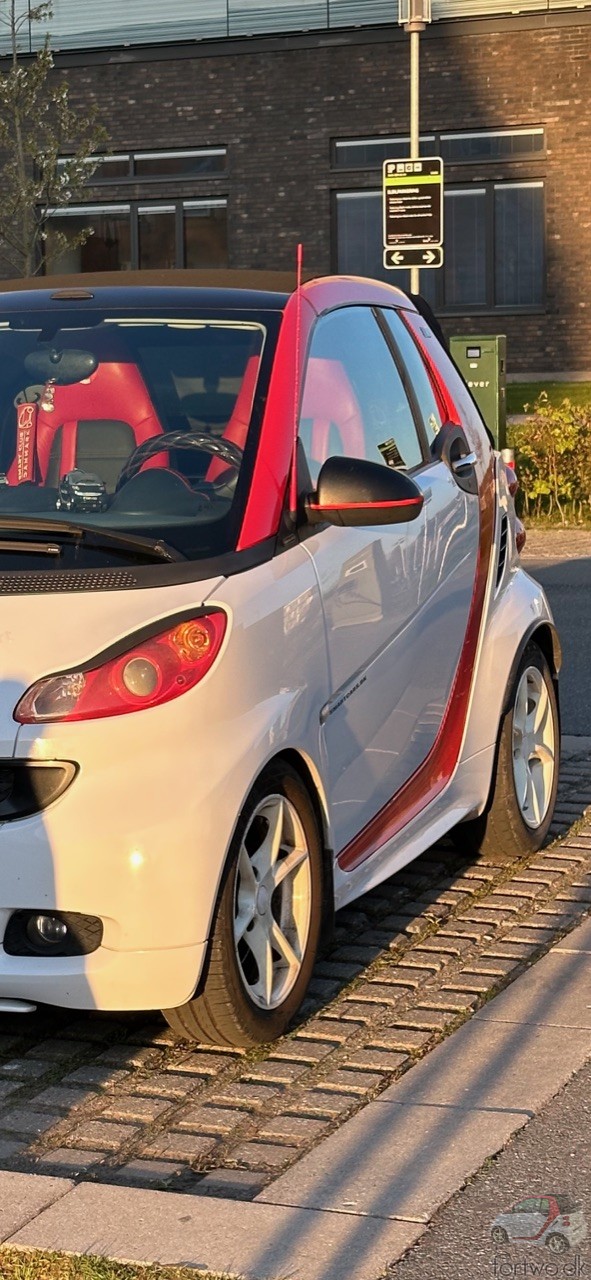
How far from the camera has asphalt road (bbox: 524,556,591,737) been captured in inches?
338

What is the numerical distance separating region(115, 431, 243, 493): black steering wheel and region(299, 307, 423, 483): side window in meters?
0.20

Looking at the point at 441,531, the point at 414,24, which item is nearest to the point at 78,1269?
the point at 441,531

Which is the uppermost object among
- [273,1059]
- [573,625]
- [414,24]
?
[414,24]

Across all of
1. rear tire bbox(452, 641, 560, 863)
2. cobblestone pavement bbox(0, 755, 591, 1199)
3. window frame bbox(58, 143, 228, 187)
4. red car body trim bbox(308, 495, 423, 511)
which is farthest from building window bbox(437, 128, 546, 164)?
red car body trim bbox(308, 495, 423, 511)

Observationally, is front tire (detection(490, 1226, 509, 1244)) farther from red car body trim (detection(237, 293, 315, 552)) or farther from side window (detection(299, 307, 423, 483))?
side window (detection(299, 307, 423, 483))

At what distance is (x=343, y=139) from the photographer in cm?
3023

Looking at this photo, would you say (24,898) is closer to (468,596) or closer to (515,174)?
(468,596)

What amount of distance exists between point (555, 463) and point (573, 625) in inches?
202

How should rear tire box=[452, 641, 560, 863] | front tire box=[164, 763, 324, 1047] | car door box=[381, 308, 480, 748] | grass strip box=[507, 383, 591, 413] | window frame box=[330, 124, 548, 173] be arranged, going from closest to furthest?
front tire box=[164, 763, 324, 1047]
car door box=[381, 308, 480, 748]
rear tire box=[452, 641, 560, 863]
grass strip box=[507, 383, 591, 413]
window frame box=[330, 124, 548, 173]

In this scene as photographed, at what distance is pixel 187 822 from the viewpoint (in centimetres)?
380

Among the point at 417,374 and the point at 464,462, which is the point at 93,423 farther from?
the point at 464,462

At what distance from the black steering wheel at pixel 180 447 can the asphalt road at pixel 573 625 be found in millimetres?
3867

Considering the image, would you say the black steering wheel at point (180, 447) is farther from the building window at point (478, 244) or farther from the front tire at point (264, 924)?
the building window at point (478, 244)

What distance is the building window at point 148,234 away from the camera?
31281 millimetres
